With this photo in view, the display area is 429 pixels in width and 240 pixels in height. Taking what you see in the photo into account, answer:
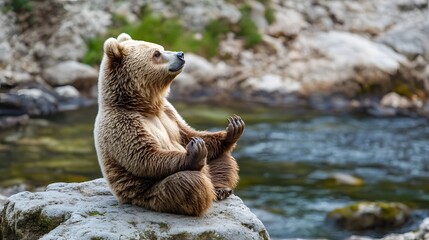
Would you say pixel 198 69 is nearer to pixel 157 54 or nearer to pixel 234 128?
pixel 234 128

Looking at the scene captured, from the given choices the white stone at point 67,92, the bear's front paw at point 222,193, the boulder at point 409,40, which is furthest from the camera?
the boulder at point 409,40

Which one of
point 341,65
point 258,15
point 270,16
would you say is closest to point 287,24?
point 270,16

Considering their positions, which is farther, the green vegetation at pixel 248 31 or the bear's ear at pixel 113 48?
the green vegetation at pixel 248 31

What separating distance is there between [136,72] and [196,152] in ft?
3.03

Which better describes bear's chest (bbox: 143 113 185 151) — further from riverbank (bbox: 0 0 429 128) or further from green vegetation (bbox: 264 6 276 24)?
green vegetation (bbox: 264 6 276 24)

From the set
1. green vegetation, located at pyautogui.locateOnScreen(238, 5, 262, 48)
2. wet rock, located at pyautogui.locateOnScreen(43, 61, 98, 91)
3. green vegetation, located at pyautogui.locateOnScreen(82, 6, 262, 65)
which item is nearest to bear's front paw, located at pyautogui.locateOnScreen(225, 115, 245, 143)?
wet rock, located at pyautogui.locateOnScreen(43, 61, 98, 91)

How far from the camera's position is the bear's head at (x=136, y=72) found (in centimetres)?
601

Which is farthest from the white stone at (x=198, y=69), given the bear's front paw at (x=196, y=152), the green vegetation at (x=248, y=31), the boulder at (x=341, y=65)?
the bear's front paw at (x=196, y=152)

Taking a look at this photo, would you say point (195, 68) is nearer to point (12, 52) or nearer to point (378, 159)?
point (12, 52)

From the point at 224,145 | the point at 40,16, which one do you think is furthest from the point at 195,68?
the point at 224,145

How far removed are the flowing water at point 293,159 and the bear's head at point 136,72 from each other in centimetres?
607

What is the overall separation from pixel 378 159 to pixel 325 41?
907cm

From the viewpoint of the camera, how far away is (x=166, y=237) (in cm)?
549

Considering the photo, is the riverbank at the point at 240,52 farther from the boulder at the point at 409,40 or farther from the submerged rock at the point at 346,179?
the submerged rock at the point at 346,179
